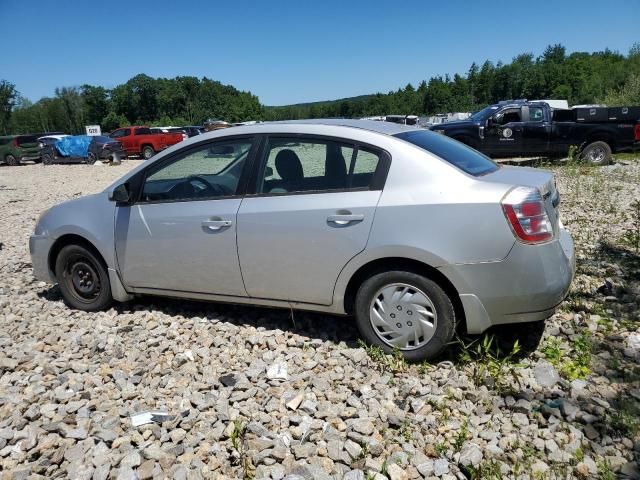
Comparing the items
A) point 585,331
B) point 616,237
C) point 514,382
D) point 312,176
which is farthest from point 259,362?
point 616,237

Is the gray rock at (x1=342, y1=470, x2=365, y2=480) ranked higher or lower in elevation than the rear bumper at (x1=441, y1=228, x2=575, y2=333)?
lower

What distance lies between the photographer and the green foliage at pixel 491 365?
125 inches

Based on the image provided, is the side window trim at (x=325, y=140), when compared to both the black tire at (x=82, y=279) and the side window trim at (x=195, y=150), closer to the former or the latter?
the side window trim at (x=195, y=150)

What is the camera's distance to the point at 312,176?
3.75 m

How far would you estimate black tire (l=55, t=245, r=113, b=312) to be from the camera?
4.62 meters

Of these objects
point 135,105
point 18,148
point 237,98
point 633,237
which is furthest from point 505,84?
point 633,237

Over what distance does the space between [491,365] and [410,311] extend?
25.4 inches

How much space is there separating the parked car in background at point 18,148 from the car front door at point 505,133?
25.5 metres

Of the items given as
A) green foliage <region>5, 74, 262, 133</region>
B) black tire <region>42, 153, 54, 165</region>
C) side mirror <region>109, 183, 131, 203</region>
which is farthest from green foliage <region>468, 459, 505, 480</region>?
green foliage <region>5, 74, 262, 133</region>

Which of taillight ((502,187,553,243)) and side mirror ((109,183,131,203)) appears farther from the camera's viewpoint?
side mirror ((109,183,131,203))

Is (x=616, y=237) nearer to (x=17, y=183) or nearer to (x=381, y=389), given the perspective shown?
(x=381, y=389)

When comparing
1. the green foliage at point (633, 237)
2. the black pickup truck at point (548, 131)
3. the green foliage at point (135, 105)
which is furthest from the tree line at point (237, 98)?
the green foliage at point (633, 237)

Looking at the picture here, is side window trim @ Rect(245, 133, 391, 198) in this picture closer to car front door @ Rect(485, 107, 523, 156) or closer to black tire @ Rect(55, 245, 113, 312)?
black tire @ Rect(55, 245, 113, 312)

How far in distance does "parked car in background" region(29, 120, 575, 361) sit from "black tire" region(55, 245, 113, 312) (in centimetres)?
5
